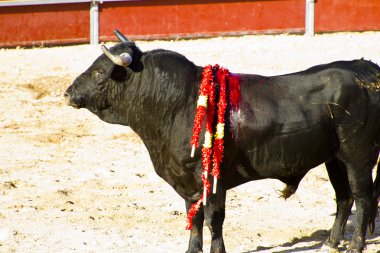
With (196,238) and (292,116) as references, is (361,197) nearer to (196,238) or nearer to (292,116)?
(292,116)

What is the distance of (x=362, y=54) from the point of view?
48.8 ft

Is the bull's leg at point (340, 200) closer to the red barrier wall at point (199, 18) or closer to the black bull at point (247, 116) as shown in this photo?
the black bull at point (247, 116)

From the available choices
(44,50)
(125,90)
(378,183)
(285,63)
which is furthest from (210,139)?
(44,50)

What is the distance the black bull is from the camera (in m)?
7.96

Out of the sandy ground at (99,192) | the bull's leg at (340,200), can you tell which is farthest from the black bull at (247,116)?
the sandy ground at (99,192)

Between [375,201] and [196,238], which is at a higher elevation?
[375,201]

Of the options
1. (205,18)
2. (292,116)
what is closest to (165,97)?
(292,116)

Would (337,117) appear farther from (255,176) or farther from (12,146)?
(12,146)

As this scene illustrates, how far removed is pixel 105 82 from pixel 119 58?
0.98ft

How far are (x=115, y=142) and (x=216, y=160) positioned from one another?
14.3 ft

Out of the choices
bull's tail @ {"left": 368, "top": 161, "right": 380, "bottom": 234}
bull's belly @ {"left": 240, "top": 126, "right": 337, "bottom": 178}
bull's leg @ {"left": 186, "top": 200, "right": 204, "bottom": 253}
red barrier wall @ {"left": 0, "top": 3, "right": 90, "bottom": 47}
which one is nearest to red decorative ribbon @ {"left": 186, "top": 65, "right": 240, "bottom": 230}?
bull's belly @ {"left": 240, "top": 126, "right": 337, "bottom": 178}

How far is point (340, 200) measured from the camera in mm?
8711

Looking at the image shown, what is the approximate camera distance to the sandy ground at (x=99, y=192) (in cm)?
896

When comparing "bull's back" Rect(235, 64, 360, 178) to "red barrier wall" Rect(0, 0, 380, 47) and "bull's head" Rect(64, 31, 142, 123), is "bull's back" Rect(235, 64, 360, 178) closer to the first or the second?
"bull's head" Rect(64, 31, 142, 123)
